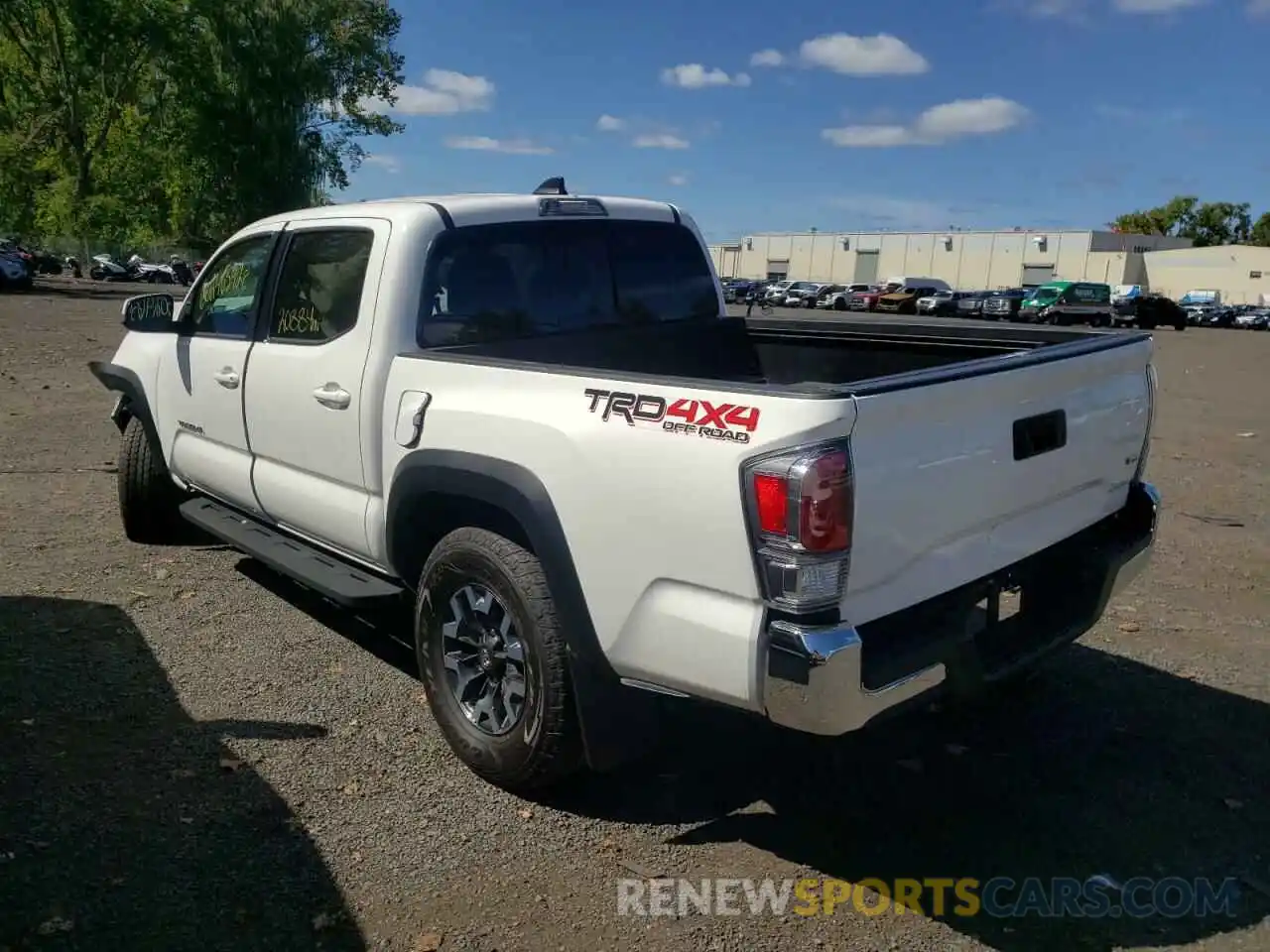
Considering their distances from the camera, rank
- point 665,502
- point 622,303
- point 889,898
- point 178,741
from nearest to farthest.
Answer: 1. point 665,502
2. point 889,898
3. point 178,741
4. point 622,303

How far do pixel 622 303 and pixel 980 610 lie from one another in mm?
2164

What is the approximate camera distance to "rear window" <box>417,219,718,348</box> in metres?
4.11

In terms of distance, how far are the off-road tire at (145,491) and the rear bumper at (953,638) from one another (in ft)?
14.5

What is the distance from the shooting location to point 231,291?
5.23 metres

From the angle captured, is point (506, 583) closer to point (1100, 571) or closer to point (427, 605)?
point (427, 605)

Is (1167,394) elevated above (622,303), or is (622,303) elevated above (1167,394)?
(622,303)

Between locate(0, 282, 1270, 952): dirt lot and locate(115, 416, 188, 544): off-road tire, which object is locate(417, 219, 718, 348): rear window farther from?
locate(115, 416, 188, 544): off-road tire

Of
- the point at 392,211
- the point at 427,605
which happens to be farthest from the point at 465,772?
the point at 392,211

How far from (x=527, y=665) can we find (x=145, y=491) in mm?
3676

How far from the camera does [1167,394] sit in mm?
16344

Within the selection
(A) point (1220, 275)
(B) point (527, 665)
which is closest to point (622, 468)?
(B) point (527, 665)

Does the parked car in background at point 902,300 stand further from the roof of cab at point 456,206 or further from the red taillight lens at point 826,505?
the red taillight lens at point 826,505

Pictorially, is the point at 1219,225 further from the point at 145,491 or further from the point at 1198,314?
the point at 145,491

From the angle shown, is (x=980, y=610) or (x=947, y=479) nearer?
(x=947, y=479)
